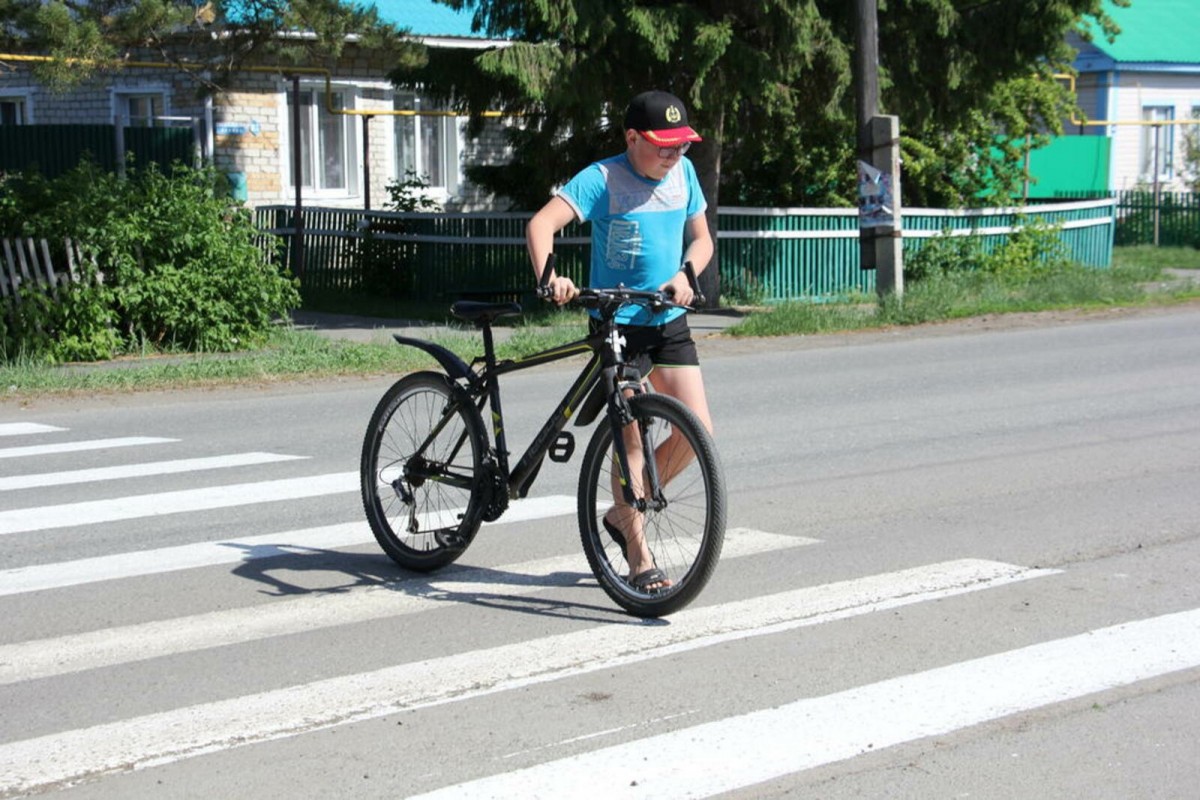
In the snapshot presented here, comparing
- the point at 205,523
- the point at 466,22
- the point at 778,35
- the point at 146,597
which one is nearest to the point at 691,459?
the point at 146,597

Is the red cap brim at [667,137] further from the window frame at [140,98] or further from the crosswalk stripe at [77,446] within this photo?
the window frame at [140,98]

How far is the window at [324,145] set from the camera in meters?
27.4

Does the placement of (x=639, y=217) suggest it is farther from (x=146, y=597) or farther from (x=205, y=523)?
(x=205, y=523)

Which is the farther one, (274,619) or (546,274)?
(274,619)

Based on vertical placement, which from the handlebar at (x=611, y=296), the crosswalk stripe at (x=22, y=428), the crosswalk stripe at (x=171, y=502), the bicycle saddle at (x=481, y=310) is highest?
the handlebar at (x=611, y=296)

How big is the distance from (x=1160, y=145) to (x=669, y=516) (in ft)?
125

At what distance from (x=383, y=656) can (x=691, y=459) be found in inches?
51.9

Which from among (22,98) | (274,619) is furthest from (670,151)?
(22,98)

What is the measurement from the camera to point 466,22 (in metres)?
28.4

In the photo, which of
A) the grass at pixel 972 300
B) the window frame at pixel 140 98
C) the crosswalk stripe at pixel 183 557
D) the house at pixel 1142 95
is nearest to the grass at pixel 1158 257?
the grass at pixel 972 300

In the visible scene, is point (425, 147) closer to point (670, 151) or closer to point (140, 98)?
point (140, 98)

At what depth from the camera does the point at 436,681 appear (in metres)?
5.23

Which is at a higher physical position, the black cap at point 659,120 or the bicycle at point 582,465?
the black cap at point 659,120

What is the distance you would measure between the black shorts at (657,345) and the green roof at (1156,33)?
33.9m
